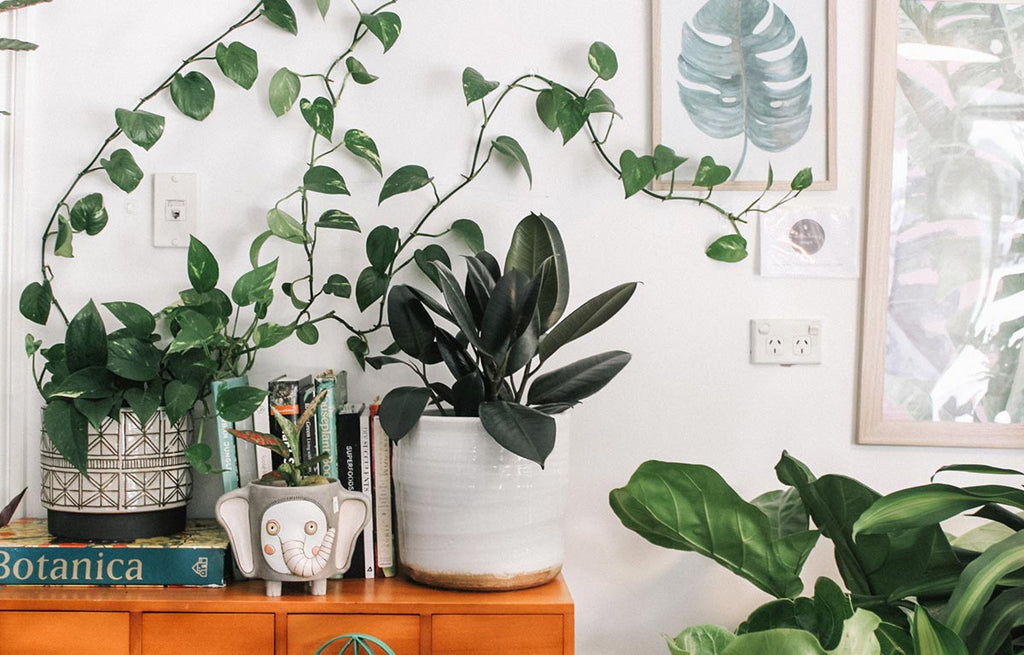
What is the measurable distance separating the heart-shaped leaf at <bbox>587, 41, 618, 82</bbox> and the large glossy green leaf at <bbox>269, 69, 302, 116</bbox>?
1.64 ft

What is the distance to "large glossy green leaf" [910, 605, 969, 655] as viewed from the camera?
3.10ft

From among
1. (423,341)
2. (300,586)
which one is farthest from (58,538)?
(423,341)

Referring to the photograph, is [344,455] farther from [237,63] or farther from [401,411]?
[237,63]

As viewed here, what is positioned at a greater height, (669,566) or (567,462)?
(567,462)

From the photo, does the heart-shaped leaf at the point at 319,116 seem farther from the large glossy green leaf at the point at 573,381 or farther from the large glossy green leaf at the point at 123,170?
the large glossy green leaf at the point at 573,381

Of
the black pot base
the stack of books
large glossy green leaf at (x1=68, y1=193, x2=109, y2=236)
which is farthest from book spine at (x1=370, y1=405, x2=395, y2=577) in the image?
large glossy green leaf at (x1=68, y1=193, x2=109, y2=236)

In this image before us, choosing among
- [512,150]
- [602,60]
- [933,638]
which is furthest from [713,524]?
[602,60]

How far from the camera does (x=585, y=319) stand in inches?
48.2

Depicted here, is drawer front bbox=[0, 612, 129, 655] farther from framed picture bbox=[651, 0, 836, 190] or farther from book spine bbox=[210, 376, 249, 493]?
framed picture bbox=[651, 0, 836, 190]

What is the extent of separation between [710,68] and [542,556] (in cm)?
87

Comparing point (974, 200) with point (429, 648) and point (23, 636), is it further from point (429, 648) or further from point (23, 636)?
point (23, 636)

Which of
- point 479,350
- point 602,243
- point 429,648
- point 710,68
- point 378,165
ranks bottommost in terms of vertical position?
point 429,648

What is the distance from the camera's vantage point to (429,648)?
3.80ft

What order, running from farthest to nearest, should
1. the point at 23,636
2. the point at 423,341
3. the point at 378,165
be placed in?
1. the point at 378,165
2. the point at 423,341
3. the point at 23,636
